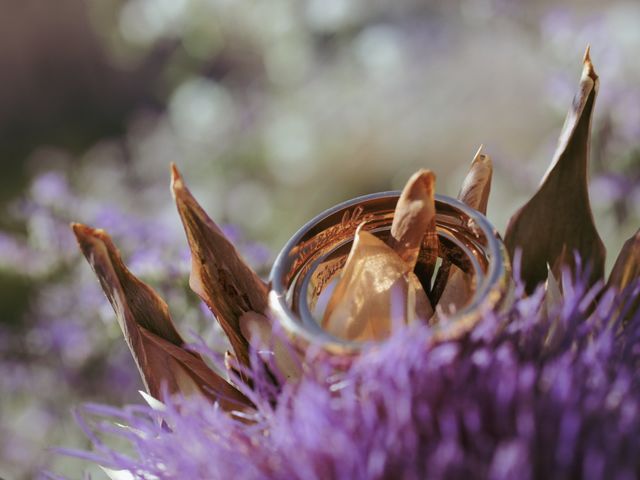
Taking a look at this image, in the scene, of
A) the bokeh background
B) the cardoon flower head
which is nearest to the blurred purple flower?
the cardoon flower head

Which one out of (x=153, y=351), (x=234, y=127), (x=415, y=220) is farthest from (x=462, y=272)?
(x=234, y=127)

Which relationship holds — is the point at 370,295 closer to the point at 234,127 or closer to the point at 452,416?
the point at 452,416

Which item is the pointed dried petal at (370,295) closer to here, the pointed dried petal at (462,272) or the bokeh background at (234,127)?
the pointed dried petal at (462,272)

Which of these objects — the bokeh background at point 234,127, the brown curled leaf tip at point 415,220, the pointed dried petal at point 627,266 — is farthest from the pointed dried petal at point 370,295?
the bokeh background at point 234,127

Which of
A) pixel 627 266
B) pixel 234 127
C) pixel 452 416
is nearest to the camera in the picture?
pixel 452 416

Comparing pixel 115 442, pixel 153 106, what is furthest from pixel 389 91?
pixel 115 442

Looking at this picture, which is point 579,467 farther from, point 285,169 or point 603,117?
point 285,169
